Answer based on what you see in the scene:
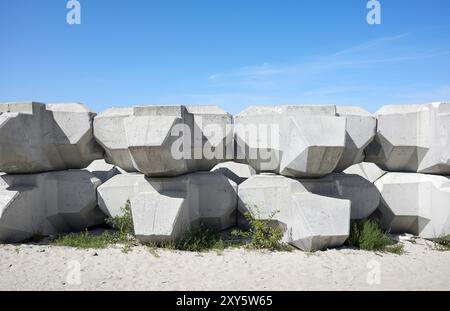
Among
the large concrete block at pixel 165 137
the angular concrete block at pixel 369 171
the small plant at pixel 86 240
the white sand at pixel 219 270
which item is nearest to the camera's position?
the white sand at pixel 219 270

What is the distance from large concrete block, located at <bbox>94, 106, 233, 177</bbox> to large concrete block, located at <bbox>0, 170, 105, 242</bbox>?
26.5 inches

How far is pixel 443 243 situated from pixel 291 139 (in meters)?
2.70

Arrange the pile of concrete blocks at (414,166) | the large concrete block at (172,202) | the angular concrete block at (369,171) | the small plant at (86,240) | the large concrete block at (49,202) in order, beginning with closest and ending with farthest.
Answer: the large concrete block at (172,202)
the small plant at (86,240)
the large concrete block at (49,202)
the pile of concrete blocks at (414,166)
the angular concrete block at (369,171)

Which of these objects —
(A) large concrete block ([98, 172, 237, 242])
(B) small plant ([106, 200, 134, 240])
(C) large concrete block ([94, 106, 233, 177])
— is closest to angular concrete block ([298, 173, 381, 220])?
(A) large concrete block ([98, 172, 237, 242])

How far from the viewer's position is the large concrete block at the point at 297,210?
4539mm

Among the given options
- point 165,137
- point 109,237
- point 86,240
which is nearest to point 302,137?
point 165,137

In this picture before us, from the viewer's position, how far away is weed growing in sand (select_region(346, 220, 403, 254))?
465 cm

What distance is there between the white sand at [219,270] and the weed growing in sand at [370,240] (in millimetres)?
158

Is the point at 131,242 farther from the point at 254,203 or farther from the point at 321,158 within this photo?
the point at 321,158

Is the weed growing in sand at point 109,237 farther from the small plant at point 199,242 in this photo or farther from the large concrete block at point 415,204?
the large concrete block at point 415,204

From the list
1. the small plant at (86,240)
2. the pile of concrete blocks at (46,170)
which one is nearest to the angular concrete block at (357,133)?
the small plant at (86,240)

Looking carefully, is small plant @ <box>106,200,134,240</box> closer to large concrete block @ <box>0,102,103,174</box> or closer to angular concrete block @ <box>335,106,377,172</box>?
large concrete block @ <box>0,102,103,174</box>

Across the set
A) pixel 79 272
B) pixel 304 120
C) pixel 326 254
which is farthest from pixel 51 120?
pixel 326 254
